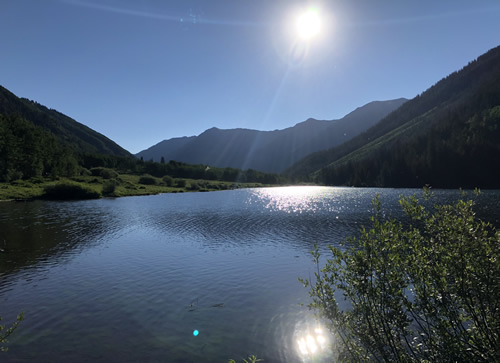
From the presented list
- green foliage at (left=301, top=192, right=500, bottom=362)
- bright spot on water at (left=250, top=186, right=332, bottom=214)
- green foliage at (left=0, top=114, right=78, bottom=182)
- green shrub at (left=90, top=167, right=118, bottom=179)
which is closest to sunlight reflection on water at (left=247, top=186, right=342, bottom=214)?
bright spot on water at (left=250, top=186, right=332, bottom=214)

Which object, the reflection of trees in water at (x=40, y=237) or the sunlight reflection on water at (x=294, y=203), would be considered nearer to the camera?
the reflection of trees in water at (x=40, y=237)

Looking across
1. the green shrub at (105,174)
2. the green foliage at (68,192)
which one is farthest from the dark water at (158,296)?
the green shrub at (105,174)

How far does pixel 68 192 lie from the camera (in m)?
111

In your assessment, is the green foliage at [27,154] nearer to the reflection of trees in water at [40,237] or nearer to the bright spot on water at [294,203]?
the reflection of trees in water at [40,237]

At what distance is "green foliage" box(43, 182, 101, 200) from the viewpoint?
354 feet

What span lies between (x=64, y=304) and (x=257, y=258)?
61.1ft

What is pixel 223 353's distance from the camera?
13.4 m

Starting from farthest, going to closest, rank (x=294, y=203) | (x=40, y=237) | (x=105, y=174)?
(x=105, y=174) → (x=294, y=203) → (x=40, y=237)

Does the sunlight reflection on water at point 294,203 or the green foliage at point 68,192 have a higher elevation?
the green foliage at point 68,192

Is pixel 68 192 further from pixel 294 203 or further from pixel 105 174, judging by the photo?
pixel 294 203

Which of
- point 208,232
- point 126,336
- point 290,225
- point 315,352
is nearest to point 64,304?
point 126,336

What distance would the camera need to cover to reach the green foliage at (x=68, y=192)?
354 feet

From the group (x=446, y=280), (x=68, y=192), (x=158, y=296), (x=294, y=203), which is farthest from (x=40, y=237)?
(x=68, y=192)

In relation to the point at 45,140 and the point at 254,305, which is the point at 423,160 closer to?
the point at 254,305
